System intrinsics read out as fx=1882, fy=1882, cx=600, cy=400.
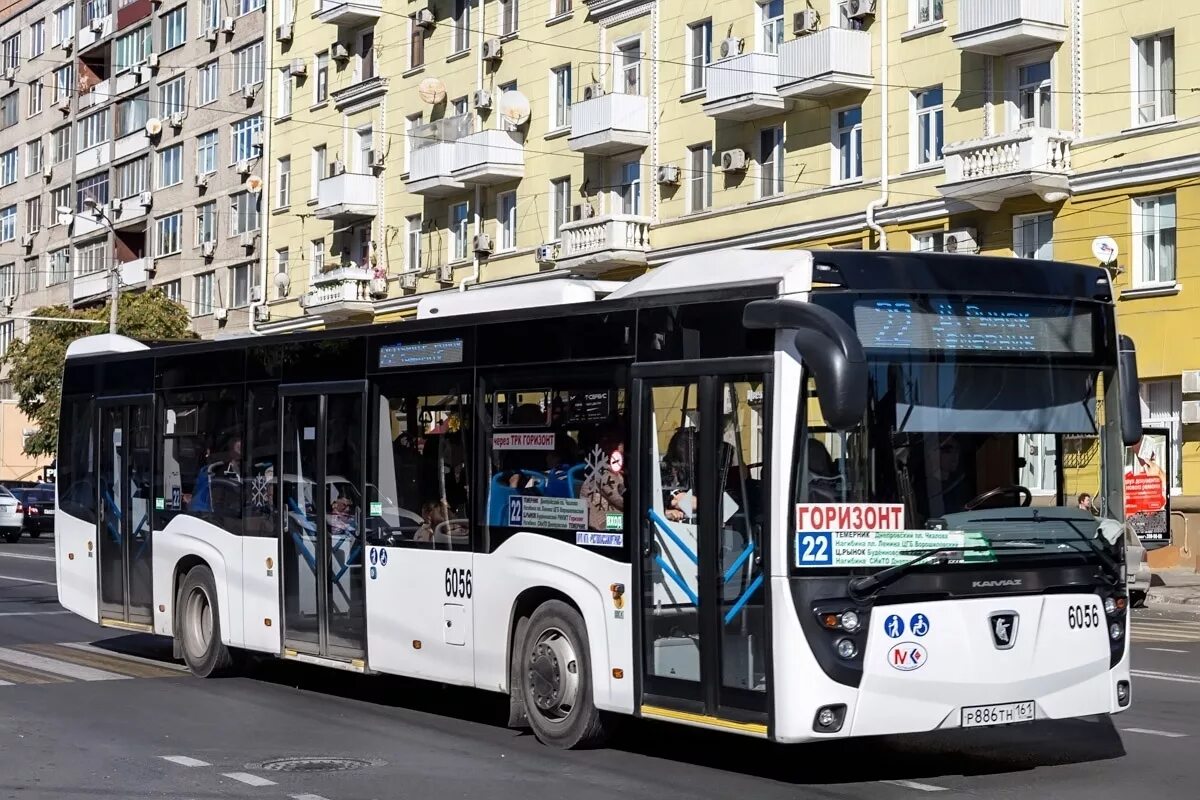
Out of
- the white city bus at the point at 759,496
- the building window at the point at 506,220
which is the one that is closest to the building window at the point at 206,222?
the building window at the point at 506,220

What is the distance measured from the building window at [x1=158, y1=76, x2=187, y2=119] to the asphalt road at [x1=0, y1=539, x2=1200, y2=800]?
52.6 meters

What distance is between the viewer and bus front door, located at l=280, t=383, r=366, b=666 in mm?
13562

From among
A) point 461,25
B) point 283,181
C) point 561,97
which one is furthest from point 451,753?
point 283,181

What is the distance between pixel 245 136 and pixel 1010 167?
34.6 meters

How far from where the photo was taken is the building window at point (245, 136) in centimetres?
5853

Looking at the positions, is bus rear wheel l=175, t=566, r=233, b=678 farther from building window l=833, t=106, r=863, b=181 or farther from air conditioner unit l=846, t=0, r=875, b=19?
air conditioner unit l=846, t=0, r=875, b=19

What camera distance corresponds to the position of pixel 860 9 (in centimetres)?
3453

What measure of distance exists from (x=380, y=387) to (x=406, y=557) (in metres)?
1.29

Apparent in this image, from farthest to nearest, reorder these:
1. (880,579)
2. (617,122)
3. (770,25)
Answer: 1. (617,122)
2. (770,25)
3. (880,579)

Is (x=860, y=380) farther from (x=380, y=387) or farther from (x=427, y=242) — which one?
(x=427, y=242)

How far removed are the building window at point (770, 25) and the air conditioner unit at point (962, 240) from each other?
5.92 m

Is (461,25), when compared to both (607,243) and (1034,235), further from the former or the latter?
(1034,235)

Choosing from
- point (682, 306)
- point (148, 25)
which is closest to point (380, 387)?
point (682, 306)

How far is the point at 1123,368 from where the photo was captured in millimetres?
10570
